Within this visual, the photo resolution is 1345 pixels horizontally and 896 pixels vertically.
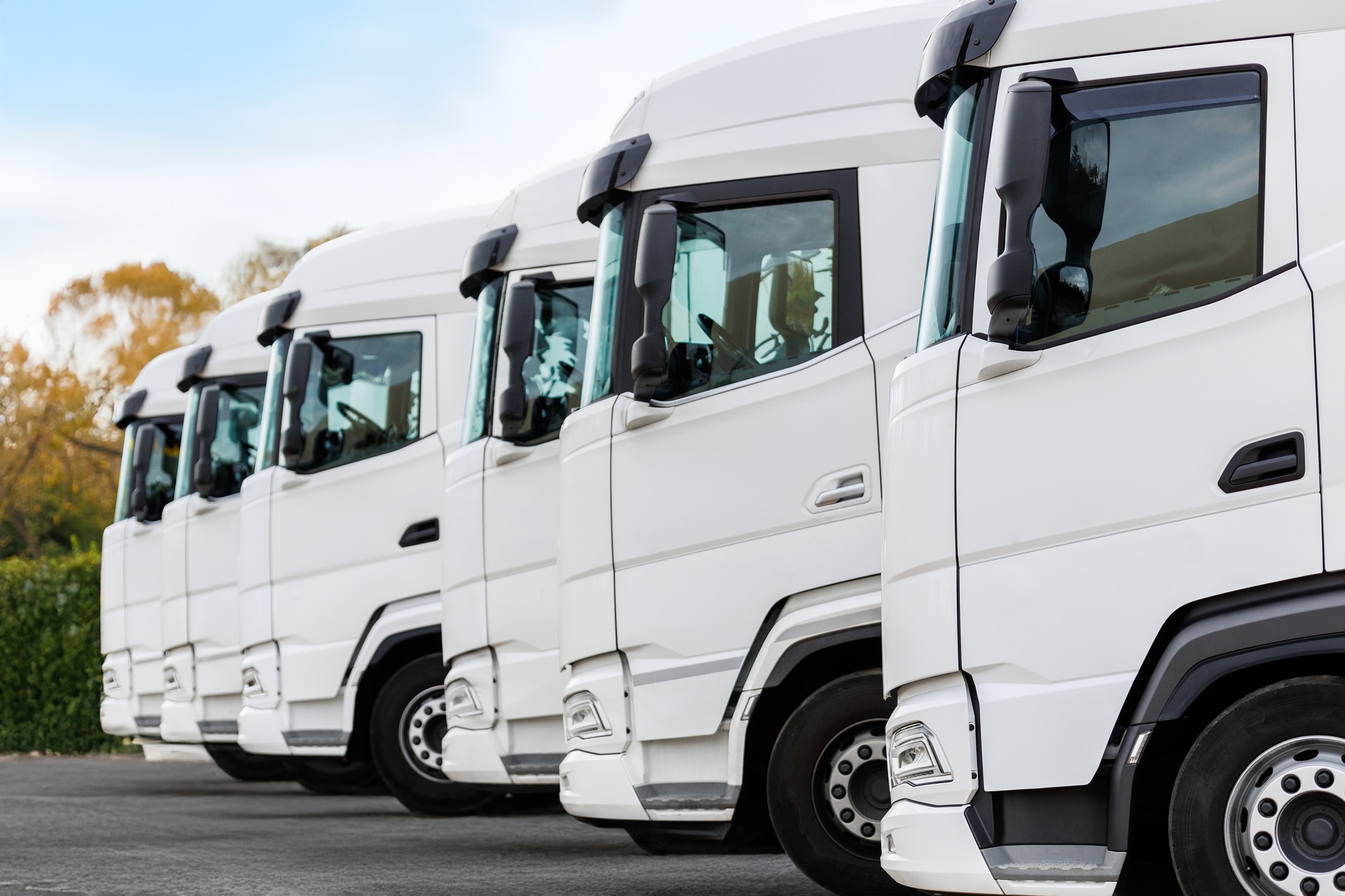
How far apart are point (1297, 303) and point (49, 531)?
128ft

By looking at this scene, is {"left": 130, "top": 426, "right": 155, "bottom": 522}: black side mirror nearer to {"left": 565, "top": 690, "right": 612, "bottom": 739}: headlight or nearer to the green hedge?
the green hedge

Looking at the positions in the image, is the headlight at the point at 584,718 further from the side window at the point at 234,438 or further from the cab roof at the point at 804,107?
the side window at the point at 234,438

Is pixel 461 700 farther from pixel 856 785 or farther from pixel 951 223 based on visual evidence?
pixel 951 223

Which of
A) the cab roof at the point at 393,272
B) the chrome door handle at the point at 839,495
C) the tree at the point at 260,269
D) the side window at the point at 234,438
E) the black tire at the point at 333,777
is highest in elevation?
the tree at the point at 260,269

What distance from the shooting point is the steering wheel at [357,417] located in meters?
10.2

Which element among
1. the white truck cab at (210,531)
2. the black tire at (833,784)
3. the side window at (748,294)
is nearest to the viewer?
the black tire at (833,784)

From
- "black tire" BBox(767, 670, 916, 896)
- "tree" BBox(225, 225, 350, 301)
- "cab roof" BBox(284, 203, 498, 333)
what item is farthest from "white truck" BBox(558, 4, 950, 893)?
"tree" BBox(225, 225, 350, 301)

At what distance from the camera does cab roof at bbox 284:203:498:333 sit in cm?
1025

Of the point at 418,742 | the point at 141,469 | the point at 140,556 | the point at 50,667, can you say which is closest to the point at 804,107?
the point at 418,742

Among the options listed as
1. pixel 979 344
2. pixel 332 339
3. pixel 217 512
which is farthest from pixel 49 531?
pixel 979 344

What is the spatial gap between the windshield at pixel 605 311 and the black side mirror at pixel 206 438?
6465mm

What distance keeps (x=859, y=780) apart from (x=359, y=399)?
16.8 ft

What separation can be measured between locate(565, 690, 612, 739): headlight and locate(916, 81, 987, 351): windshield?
7.76 feet

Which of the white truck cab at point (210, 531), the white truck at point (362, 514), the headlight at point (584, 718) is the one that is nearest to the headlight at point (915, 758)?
the headlight at point (584, 718)
